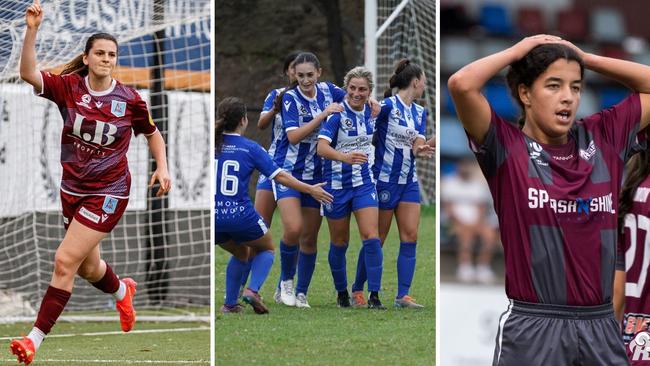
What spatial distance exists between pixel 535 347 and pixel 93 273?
3.07 m

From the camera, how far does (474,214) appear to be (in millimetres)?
5406

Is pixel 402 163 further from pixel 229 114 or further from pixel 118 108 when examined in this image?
pixel 118 108

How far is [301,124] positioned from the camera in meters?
4.96

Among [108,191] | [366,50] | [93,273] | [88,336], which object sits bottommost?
[88,336]

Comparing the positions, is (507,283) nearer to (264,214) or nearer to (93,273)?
(264,214)

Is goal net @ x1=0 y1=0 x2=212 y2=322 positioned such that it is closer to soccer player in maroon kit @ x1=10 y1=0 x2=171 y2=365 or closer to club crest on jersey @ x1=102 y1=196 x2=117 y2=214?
Result: soccer player in maroon kit @ x1=10 y1=0 x2=171 y2=365

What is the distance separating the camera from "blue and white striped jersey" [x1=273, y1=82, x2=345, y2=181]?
4.88 meters

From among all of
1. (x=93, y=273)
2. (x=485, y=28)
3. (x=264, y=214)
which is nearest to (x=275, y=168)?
(x=264, y=214)

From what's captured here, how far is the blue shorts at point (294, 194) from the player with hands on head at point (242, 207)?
0.15m

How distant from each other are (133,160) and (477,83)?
6.20m

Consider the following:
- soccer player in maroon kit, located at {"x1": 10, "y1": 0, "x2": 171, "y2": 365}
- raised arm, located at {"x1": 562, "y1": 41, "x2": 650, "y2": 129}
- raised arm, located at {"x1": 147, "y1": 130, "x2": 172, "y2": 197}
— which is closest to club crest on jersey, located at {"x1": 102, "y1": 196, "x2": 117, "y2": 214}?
soccer player in maroon kit, located at {"x1": 10, "y1": 0, "x2": 171, "y2": 365}

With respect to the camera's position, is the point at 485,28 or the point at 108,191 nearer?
the point at 108,191

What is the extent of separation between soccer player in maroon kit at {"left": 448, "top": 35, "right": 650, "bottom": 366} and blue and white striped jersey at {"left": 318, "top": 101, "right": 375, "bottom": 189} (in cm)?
192

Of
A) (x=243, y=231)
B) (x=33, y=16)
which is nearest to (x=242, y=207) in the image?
(x=243, y=231)
